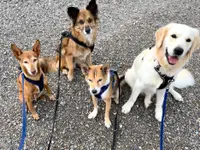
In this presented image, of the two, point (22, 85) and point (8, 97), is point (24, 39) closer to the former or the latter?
point (8, 97)

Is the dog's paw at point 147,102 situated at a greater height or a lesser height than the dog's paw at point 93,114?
greater

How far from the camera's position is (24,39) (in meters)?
5.28

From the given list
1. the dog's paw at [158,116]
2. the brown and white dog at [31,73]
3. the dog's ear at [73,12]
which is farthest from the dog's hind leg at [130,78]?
the brown and white dog at [31,73]

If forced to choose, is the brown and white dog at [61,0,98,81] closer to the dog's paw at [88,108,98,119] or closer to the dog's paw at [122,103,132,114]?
the dog's paw at [88,108,98,119]

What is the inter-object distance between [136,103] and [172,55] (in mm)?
1341

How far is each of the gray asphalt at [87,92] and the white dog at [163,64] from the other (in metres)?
0.28

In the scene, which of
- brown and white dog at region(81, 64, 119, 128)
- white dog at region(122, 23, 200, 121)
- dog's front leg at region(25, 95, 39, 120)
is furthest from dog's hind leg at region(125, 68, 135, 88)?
dog's front leg at region(25, 95, 39, 120)

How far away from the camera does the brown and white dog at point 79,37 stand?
3.90 meters

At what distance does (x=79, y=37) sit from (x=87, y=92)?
3.09 ft

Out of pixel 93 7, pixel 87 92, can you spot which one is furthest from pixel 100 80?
pixel 93 7

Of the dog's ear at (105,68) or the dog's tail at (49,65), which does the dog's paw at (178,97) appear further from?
the dog's tail at (49,65)

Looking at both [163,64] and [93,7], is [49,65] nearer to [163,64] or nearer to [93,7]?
[93,7]

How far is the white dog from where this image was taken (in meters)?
3.01

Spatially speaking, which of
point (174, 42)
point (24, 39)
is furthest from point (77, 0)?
point (174, 42)
